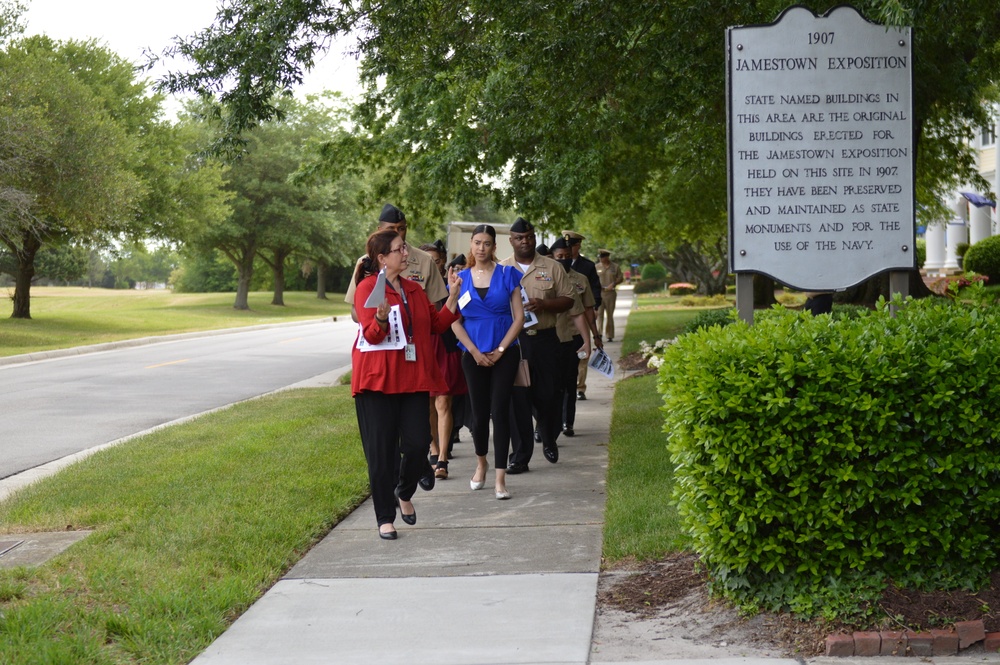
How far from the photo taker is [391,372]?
256 inches

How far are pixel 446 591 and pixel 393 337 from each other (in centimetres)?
163

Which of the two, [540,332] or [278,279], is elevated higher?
[278,279]

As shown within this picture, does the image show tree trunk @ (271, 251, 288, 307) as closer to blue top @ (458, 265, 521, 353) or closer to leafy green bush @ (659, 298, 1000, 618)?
blue top @ (458, 265, 521, 353)

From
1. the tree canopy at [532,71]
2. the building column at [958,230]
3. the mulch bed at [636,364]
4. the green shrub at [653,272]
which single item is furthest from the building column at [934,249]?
the green shrub at [653,272]

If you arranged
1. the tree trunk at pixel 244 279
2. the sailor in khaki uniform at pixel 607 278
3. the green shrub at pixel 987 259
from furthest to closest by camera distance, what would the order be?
the tree trunk at pixel 244 279, the green shrub at pixel 987 259, the sailor in khaki uniform at pixel 607 278

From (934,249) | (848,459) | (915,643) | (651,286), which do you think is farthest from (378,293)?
(651,286)

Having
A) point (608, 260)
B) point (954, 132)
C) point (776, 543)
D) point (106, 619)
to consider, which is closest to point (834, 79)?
point (776, 543)

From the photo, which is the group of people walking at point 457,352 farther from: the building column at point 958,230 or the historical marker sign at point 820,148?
the building column at point 958,230

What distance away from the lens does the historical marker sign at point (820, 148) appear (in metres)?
6.01

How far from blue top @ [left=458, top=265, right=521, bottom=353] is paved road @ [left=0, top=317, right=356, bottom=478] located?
4553 millimetres

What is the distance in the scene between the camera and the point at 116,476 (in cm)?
873

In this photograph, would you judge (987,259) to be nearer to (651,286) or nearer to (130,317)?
(130,317)

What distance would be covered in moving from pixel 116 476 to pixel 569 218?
10.1 metres

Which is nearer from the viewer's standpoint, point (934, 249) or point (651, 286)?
point (934, 249)
